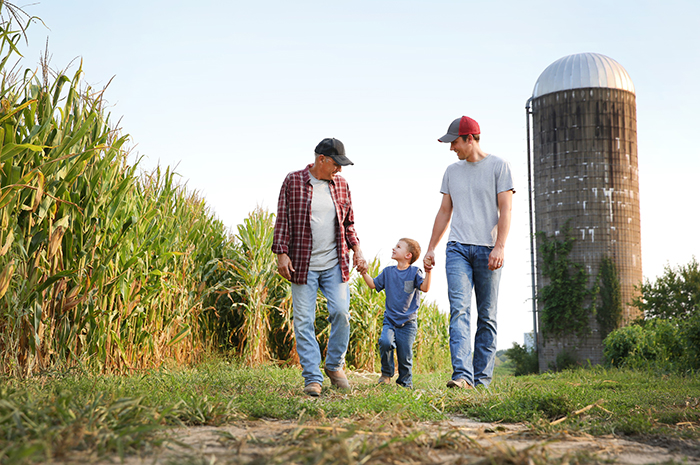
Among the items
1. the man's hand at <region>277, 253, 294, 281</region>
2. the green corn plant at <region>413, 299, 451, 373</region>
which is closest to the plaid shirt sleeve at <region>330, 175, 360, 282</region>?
the man's hand at <region>277, 253, 294, 281</region>

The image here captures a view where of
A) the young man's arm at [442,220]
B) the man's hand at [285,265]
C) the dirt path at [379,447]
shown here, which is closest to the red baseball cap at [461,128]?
the young man's arm at [442,220]

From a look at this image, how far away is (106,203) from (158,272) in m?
0.82

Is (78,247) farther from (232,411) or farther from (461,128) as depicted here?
(461,128)

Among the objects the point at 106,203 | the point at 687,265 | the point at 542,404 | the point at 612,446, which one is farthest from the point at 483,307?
the point at 687,265

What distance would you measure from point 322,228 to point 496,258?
131 cm

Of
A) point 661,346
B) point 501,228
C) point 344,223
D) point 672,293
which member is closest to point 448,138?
point 501,228

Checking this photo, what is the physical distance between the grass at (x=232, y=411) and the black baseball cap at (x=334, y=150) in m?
1.53

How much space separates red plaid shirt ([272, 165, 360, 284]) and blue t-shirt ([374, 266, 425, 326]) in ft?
3.39

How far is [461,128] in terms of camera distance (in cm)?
421

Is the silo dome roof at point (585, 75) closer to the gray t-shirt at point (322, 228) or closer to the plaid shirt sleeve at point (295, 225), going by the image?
the gray t-shirt at point (322, 228)

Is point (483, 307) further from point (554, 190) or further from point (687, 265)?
point (554, 190)

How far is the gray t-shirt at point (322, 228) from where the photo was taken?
3752mm

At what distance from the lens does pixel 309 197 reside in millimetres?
3775

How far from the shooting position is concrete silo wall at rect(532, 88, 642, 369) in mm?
15742
